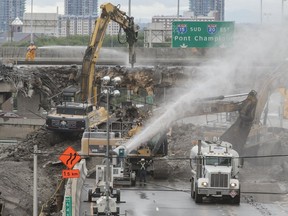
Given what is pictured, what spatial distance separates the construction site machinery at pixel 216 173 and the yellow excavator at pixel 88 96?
16938 mm

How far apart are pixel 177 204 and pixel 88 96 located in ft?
85.3

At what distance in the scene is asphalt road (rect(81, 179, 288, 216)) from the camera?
38.5m

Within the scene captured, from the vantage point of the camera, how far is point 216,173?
40.0 m

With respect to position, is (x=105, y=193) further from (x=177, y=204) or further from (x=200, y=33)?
(x=200, y=33)

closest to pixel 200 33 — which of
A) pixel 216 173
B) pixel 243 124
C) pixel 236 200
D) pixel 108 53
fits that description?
pixel 108 53

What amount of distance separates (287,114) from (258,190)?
38732 mm

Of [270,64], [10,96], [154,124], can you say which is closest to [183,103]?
[154,124]

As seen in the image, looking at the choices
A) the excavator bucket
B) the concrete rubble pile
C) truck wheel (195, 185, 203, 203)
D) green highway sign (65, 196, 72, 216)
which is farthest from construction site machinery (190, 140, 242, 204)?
the excavator bucket

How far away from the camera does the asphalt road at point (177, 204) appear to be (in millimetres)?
38500

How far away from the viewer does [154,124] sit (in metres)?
48.4

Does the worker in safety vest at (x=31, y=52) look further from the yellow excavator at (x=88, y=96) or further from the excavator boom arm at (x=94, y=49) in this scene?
the excavator boom arm at (x=94, y=49)

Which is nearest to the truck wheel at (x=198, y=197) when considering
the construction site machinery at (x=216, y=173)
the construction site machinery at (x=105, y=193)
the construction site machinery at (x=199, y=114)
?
the construction site machinery at (x=216, y=173)

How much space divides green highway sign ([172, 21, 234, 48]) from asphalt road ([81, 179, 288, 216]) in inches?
1386

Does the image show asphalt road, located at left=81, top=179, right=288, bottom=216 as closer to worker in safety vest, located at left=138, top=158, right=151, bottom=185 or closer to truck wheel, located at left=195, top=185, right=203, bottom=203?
truck wheel, located at left=195, top=185, right=203, bottom=203
